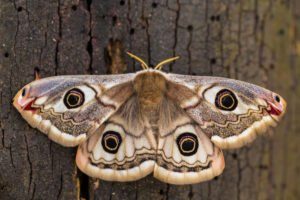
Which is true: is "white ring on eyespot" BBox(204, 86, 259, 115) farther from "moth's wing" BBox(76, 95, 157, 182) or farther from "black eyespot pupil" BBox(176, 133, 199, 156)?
"moth's wing" BBox(76, 95, 157, 182)

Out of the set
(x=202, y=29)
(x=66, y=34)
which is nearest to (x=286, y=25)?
(x=202, y=29)

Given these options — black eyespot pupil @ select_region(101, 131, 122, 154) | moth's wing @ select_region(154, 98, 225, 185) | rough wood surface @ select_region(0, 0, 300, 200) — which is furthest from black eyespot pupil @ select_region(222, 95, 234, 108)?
black eyespot pupil @ select_region(101, 131, 122, 154)

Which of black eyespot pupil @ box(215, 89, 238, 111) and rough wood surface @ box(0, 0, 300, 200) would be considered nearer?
black eyespot pupil @ box(215, 89, 238, 111)

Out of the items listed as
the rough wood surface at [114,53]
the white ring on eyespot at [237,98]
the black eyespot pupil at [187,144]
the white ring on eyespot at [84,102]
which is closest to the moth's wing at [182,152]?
the black eyespot pupil at [187,144]

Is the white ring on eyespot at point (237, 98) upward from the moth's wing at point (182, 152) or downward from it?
upward

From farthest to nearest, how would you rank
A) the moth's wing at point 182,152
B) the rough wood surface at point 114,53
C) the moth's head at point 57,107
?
the rough wood surface at point 114,53, the moth's wing at point 182,152, the moth's head at point 57,107

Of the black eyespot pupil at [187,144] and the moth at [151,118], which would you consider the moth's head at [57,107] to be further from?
the black eyespot pupil at [187,144]
